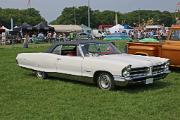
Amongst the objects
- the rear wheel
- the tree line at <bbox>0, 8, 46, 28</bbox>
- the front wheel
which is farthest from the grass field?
the tree line at <bbox>0, 8, 46, 28</bbox>

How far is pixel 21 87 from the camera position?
10.5 meters

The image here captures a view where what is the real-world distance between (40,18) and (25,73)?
125 m

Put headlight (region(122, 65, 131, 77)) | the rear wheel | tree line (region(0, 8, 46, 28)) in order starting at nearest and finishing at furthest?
headlight (region(122, 65, 131, 77)), the rear wheel, tree line (region(0, 8, 46, 28))

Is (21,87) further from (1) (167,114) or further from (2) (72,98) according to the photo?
(1) (167,114)

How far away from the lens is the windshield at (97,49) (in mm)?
10537

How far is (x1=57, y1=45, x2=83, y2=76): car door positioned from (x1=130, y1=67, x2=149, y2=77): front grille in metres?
1.58

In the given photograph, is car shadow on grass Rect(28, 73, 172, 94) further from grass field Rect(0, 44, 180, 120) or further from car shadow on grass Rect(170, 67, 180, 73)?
car shadow on grass Rect(170, 67, 180, 73)

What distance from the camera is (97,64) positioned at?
9812 millimetres

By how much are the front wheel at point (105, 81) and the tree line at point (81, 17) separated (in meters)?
109

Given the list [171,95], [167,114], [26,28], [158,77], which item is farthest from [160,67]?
[26,28]

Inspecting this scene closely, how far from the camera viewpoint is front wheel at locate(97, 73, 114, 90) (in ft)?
31.6

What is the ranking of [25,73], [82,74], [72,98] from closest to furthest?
[72,98]
[82,74]
[25,73]

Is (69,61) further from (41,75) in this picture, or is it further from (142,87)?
(142,87)

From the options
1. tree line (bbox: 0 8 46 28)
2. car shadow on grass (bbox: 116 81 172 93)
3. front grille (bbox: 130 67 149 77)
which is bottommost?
car shadow on grass (bbox: 116 81 172 93)
